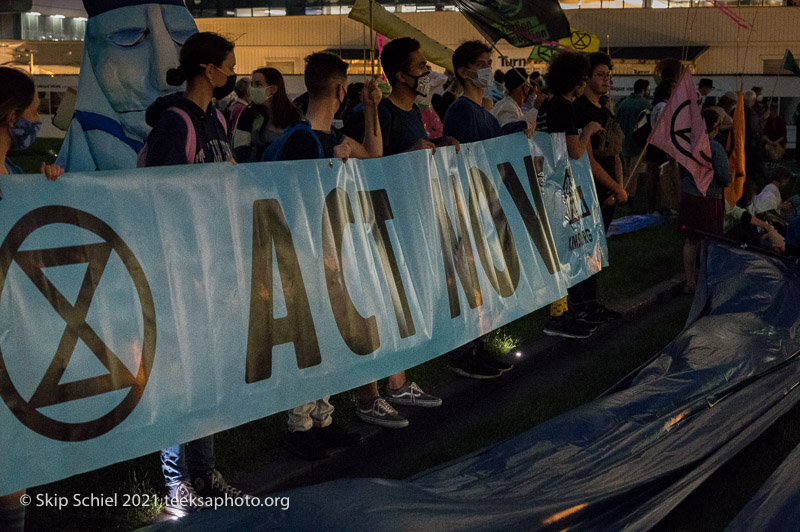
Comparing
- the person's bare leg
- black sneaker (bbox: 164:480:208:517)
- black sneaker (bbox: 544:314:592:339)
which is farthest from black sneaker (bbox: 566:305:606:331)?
black sneaker (bbox: 164:480:208:517)

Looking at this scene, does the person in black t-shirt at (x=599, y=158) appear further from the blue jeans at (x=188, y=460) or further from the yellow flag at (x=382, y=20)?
the blue jeans at (x=188, y=460)

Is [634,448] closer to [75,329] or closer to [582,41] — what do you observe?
[75,329]

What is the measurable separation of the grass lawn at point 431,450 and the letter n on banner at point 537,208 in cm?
91

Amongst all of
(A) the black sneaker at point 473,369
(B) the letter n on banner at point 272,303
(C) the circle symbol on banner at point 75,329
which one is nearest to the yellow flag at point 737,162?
(A) the black sneaker at point 473,369

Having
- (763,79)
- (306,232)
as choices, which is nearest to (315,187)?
(306,232)

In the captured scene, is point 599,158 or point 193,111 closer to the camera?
point 193,111

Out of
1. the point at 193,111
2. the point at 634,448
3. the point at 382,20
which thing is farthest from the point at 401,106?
the point at 382,20

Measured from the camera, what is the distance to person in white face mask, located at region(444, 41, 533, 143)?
648 centimetres

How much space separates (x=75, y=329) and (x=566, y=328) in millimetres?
5092

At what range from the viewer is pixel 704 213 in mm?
9578

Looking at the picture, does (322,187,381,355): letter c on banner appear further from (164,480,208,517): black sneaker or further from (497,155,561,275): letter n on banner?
(497,155,561,275): letter n on banner

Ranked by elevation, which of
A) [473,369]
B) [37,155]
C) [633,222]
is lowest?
[473,369]

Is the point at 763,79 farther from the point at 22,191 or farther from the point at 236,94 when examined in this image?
the point at 22,191

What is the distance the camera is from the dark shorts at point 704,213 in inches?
375
